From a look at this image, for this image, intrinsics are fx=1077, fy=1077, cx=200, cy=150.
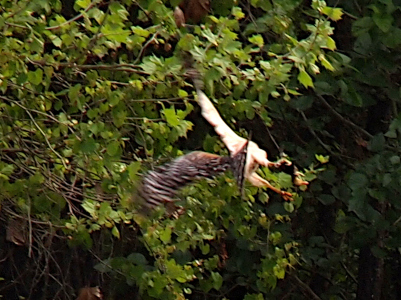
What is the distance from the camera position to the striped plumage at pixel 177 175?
12.1ft

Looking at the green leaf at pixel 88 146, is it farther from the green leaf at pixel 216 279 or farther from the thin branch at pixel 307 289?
the thin branch at pixel 307 289

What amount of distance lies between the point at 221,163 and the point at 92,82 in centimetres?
71

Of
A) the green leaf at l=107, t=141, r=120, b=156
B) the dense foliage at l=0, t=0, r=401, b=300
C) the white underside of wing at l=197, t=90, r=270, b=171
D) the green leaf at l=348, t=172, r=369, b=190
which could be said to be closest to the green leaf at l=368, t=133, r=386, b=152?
the dense foliage at l=0, t=0, r=401, b=300

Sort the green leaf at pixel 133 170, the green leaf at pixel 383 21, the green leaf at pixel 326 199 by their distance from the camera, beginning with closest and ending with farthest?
the green leaf at pixel 133 170
the green leaf at pixel 383 21
the green leaf at pixel 326 199

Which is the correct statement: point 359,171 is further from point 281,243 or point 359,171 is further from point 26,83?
point 26,83

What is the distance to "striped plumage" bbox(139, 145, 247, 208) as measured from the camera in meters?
3.67

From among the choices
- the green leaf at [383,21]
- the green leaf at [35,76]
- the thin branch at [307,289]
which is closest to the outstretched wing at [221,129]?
the green leaf at [35,76]

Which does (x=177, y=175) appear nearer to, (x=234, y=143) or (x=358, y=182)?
(x=234, y=143)

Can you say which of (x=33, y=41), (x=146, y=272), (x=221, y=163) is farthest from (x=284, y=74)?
(x=146, y=272)

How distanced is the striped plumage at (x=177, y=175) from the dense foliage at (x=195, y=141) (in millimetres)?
76

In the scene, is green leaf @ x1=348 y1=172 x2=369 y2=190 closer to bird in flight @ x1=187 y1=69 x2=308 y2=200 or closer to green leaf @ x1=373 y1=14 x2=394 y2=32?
green leaf @ x1=373 y1=14 x2=394 y2=32

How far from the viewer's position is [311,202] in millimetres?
6004

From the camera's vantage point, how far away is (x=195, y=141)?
5625mm

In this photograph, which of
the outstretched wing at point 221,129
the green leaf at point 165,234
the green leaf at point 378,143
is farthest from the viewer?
the green leaf at point 378,143
